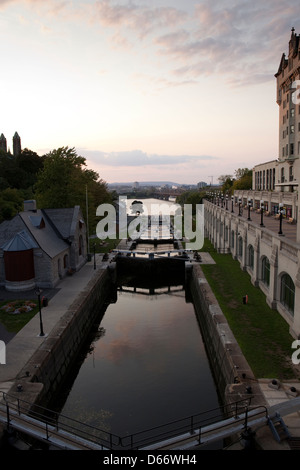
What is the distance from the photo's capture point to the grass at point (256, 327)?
16.7 meters

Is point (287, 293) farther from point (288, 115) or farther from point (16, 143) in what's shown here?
point (16, 143)

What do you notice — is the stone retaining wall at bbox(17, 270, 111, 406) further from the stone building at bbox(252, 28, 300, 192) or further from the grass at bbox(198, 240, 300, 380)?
the stone building at bbox(252, 28, 300, 192)

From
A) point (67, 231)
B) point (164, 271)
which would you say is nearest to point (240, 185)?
point (164, 271)

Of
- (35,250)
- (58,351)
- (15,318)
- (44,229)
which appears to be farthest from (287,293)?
(44,229)

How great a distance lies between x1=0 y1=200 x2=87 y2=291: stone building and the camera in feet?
99.8

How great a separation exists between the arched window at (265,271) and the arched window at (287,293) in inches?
154

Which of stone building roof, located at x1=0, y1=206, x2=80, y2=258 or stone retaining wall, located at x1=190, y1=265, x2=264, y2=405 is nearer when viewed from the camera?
stone retaining wall, located at x1=190, y1=265, x2=264, y2=405

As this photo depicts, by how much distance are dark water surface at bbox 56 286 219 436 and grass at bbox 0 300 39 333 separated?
191 inches

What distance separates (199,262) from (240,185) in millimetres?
55491

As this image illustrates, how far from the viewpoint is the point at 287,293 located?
73.5 feet

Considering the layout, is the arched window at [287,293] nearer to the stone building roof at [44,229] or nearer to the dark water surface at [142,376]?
the dark water surface at [142,376]

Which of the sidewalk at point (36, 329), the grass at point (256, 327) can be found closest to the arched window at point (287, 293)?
the grass at point (256, 327)

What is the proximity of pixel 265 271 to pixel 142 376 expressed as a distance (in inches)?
538

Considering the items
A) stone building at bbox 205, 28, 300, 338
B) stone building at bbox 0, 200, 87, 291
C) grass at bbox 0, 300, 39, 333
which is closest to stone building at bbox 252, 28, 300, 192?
stone building at bbox 205, 28, 300, 338
